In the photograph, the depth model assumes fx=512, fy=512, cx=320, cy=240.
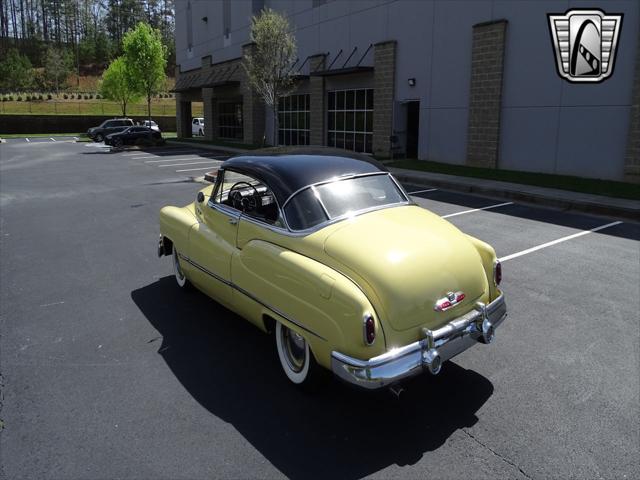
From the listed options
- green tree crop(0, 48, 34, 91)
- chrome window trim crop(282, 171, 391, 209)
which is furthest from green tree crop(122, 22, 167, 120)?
green tree crop(0, 48, 34, 91)

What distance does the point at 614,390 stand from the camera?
13.3ft

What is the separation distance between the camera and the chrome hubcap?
405 centimetres

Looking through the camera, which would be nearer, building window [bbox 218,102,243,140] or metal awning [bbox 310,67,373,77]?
metal awning [bbox 310,67,373,77]

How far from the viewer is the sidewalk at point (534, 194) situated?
10.9 metres

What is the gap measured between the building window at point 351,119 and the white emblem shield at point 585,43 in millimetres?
9206

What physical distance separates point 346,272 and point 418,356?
75 cm

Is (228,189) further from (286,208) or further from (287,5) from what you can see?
(287,5)

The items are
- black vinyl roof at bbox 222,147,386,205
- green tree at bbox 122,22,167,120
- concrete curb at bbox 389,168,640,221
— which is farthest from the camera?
green tree at bbox 122,22,167,120

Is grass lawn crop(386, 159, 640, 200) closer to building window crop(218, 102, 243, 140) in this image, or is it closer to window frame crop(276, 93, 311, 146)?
window frame crop(276, 93, 311, 146)

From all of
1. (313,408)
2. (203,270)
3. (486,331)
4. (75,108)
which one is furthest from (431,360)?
(75,108)

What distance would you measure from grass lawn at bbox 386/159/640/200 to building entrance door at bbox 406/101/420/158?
10.4 feet

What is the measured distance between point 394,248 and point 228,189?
103 inches

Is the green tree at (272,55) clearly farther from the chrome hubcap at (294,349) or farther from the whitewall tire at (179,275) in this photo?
the chrome hubcap at (294,349)

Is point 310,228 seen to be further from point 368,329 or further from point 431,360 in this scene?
point 431,360
